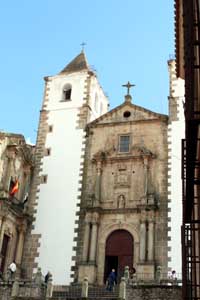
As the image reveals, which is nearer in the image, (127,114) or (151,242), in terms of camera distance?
(151,242)

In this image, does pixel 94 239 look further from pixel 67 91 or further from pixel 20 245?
pixel 67 91

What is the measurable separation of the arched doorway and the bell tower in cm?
167

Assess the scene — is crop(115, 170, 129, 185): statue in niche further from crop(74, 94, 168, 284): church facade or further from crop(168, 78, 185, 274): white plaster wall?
crop(168, 78, 185, 274): white plaster wall

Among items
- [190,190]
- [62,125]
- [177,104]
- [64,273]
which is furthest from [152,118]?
[190,190]

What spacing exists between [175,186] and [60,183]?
230 inches

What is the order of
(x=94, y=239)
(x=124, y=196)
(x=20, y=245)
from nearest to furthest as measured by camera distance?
(x=94, y=239)
(x=20, y=245)
(x=124, y=196)

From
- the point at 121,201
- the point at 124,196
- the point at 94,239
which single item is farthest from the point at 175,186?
the point at 94,239

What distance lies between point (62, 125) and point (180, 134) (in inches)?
257

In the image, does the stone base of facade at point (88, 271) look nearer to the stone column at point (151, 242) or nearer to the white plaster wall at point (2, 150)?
the stone column at point (151, 242)

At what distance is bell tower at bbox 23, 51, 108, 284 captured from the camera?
22422 millimetres

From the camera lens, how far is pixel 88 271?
843 inches

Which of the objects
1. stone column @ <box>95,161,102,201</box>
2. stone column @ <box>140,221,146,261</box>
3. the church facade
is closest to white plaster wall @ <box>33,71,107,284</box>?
the church facade

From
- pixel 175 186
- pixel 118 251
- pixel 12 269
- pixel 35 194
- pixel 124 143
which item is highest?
pixel 124 143

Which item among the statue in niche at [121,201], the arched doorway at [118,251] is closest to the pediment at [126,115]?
the statue in niche at [121,201]
